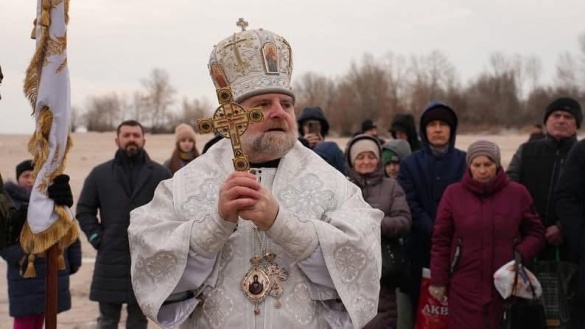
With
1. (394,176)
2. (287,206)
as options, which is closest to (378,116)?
(394,176)

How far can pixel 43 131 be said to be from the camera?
3789 mm

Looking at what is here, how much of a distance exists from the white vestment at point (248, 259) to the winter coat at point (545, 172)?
3121 millimetres

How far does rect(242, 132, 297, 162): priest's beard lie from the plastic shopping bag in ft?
9.65

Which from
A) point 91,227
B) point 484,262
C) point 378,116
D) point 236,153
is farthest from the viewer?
point 378,116

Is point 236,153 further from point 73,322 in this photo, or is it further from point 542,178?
point 73,322

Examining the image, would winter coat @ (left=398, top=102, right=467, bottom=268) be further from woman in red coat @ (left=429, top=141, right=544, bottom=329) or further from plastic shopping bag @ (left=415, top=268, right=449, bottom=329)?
woman in red coat @ (left=429, top=141, right=544, bottom=329)

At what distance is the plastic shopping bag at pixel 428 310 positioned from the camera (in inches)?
214

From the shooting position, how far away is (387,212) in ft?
17.7

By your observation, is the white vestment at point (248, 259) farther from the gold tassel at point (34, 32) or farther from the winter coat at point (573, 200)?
the winter coat at point (573, 200)

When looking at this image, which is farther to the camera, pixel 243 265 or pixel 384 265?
pixel 384 265

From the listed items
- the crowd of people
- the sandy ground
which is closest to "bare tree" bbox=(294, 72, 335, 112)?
the sandy ground

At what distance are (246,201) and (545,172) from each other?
12.6 feet

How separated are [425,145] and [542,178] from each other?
3.05ft

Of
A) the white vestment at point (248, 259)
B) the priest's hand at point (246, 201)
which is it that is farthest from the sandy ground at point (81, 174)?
the priest's hand at point (246, 201)
